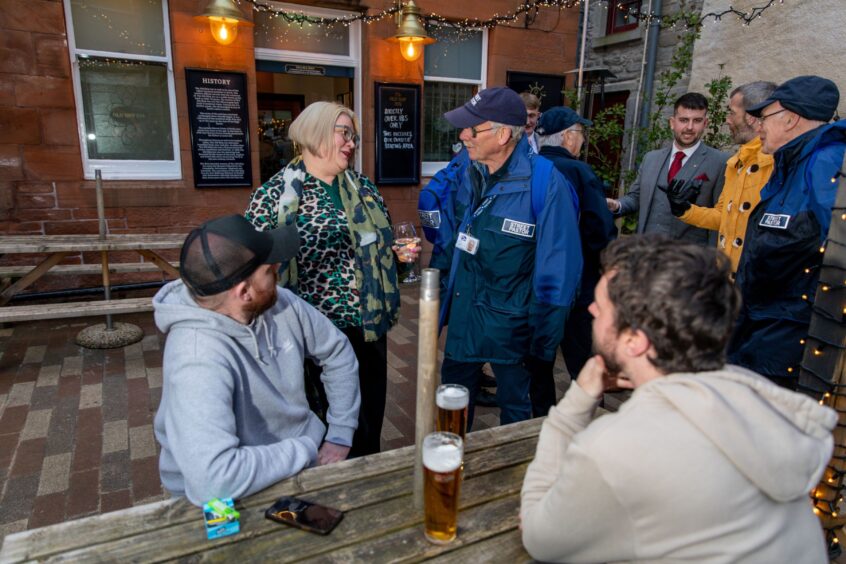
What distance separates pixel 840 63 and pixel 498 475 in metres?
6.79

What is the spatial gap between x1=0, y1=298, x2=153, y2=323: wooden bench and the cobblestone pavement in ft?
1.45

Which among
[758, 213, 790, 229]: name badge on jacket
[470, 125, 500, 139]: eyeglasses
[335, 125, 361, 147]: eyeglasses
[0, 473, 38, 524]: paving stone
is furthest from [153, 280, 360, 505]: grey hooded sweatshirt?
[758, 213, 790, 229]: name badge on jacket

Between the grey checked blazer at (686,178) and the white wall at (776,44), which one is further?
the white wall at (776,44)

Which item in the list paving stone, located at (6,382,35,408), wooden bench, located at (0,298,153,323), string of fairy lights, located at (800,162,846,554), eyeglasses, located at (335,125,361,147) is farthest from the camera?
wooden bench, located at (0,298,153,323)

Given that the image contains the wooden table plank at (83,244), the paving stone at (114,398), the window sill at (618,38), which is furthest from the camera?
the window sill at (618,38)

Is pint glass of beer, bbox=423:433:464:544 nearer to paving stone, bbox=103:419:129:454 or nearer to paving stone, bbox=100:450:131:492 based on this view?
paving stone, bbox=100:450:131:492

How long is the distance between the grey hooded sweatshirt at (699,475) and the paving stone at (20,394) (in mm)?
4105

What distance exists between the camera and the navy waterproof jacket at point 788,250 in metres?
2.39

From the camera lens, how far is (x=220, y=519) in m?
1.30

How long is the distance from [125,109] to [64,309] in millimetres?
2646

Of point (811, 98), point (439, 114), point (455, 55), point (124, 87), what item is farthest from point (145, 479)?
point (455, 55)

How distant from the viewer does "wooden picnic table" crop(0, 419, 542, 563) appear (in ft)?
4.04

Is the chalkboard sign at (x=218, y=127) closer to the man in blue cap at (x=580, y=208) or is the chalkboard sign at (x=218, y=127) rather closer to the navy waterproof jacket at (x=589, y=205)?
the man in blue cap at (x=580, y=208)

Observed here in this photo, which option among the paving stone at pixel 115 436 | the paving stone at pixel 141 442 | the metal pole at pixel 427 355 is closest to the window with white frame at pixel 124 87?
the paving stone at pixel 115 436
